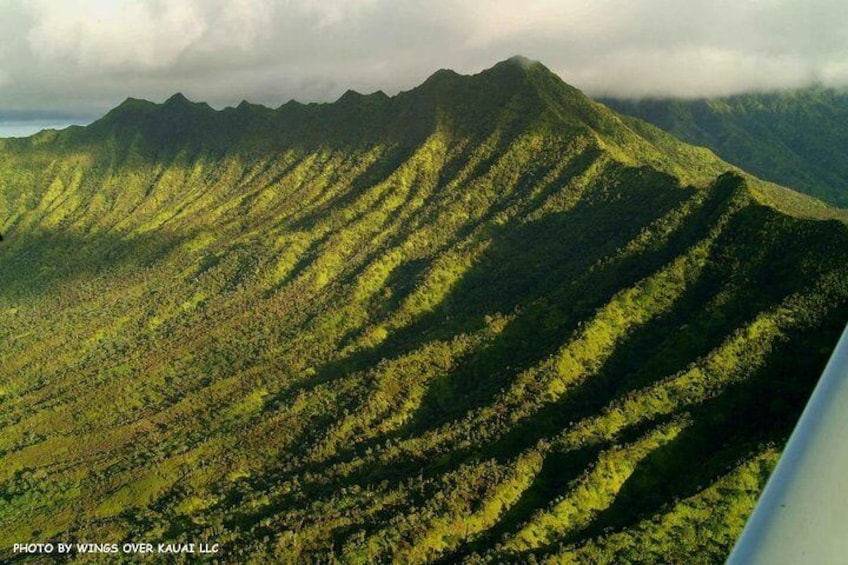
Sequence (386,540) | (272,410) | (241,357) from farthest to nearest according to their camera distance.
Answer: (241,357), (272,410), (386,540)

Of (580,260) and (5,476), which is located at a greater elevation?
(580,260)

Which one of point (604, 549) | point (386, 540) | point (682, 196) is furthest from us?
point (682, 196)

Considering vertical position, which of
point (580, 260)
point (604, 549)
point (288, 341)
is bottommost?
point (604, 549)

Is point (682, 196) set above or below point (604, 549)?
above

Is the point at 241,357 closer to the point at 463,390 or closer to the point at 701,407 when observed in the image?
Result: the point at 463,390

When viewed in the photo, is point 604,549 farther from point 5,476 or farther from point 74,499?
point 5,476

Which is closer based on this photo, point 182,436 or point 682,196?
point 182,436

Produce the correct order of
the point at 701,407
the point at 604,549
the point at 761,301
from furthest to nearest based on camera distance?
the point at 761,301, the point at 701,407, the point at 604,549

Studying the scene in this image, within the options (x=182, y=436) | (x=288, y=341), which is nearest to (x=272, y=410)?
(x=182, y=436)

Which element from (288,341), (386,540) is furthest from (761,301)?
(288,341)
